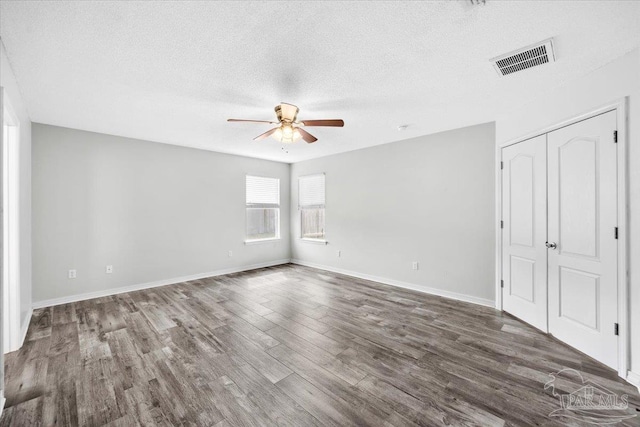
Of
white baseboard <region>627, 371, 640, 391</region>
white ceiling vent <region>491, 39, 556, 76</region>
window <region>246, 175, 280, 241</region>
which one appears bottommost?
white baseboard <region>627, 371, 640, 391</region>

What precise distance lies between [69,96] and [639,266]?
5.47 m

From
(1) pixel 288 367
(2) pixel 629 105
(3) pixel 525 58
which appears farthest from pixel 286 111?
(2) pixel 629 105

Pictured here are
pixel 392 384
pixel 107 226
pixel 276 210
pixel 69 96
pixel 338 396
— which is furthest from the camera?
pixel 276 210

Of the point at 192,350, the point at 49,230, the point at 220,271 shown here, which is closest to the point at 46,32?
the point at 192,350

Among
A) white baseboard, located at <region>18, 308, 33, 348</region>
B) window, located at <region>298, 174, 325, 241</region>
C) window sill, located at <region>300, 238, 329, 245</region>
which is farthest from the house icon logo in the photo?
white baseboard, located at <region>18, 308, 33, 348</region>

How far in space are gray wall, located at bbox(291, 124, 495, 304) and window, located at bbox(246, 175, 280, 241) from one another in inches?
55.1

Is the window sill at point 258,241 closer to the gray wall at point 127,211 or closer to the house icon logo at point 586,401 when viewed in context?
the gray wall at point 127,211

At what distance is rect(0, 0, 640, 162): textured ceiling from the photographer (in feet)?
5.32

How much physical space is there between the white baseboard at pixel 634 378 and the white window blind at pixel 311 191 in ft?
15.9

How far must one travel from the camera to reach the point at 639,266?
79.0 inches

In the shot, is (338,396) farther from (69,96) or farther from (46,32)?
(69,96)

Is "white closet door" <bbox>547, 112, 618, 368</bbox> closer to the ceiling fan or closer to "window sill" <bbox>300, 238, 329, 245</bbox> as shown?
the ceiling fan

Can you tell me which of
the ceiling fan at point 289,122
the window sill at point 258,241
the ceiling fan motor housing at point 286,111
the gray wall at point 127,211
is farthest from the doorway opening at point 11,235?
the window sill at point 258,241

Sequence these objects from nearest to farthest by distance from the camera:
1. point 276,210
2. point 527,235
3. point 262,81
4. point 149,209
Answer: point 262,81 → point 527,235 → point 149,209 → point 276,210
